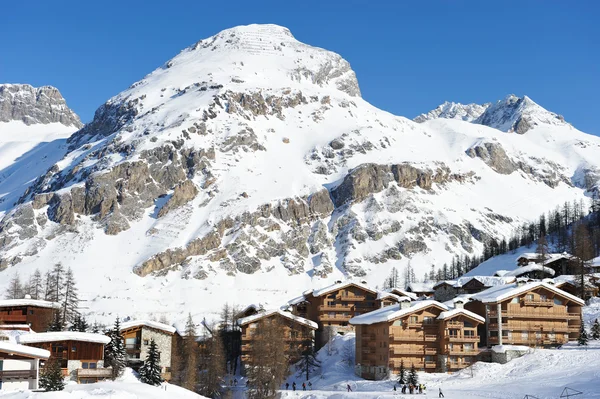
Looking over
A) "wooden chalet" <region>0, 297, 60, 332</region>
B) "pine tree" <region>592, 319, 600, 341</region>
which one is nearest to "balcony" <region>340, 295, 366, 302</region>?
"pine tree" <region>592, 319, 600, 341</region>

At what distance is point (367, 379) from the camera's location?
8988 cm

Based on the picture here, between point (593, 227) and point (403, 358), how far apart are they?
382 feet

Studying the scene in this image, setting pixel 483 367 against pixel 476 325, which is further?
pixel 476 325

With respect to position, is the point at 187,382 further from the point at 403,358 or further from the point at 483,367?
the point at 483,367

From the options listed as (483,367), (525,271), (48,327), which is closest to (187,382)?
(48,327)

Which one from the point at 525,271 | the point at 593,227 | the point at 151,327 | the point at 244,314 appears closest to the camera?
the point at 151,327

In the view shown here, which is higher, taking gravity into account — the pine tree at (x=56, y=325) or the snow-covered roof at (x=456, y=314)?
the snow-covered roof at (x=456, y=314)

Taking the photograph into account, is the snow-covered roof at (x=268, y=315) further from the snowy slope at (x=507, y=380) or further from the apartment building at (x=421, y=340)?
the apartment building at (x=421, y=340)

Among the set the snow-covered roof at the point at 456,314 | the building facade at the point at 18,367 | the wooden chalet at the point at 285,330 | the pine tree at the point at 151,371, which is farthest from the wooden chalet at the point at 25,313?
the snow-covered roof at the point at 456,314

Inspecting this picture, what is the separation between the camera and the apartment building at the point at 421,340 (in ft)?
290

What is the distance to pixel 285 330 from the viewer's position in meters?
103

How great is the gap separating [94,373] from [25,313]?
20976 mm

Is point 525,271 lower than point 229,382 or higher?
higher

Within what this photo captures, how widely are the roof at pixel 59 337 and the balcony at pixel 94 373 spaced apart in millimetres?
2605
